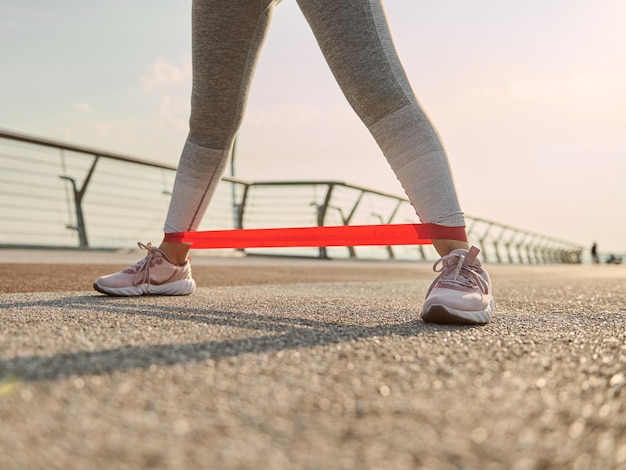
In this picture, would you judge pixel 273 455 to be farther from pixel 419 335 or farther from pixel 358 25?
pixel 358 25

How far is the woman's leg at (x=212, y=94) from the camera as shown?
1.51m

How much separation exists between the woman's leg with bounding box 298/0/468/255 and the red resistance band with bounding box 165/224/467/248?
0.9 inches

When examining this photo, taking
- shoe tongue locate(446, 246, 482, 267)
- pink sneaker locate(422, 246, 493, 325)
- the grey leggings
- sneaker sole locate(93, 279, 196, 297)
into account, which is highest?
the grey leggings

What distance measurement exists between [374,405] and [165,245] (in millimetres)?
1342

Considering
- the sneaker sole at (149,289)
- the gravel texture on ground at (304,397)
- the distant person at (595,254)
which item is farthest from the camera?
the distant person at (595,254)

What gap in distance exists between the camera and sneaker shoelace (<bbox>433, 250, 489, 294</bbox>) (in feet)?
3.92

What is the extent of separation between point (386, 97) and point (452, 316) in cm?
49

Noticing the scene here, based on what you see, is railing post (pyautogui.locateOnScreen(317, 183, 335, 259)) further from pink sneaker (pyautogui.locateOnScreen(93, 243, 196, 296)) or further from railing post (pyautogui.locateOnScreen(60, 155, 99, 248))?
pink sneaker (pyautogui.locateOnScreen(93, 243, 196, 296))

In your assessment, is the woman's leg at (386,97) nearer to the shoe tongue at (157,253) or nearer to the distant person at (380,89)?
the distant person at (380,89)

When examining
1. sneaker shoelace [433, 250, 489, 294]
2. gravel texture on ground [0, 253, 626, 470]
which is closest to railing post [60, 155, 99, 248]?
gravel texture on ground [0, 253, 626, 470]

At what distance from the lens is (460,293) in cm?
115

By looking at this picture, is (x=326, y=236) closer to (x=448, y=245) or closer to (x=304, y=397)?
(x=448, y=245)

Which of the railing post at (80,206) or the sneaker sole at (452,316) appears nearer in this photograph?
the sneaker sole at (452,316)

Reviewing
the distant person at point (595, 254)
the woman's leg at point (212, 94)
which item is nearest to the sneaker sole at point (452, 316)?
the woman's leg at point (212, 94)
